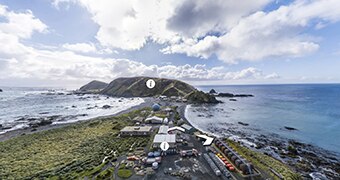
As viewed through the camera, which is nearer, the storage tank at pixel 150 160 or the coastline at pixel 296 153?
the storage tank at pixel 150 160

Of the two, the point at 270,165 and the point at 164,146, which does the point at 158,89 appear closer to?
the point at 164,146

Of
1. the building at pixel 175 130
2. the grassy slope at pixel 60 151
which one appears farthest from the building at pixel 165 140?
the building at pixel 175 130

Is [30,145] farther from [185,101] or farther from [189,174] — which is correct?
[185,101]

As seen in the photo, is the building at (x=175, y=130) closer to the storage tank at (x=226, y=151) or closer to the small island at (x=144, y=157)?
the small island at (x=144, y=157)

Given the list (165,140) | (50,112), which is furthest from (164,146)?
(50,112)

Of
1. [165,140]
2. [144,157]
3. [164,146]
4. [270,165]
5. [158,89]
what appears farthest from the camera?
[158,89]

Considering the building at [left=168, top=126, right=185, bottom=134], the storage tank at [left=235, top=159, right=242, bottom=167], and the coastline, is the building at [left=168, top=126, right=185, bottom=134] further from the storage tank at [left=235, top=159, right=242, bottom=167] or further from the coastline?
the storage tank at [left=235, top=159, right=242, bottom=167]

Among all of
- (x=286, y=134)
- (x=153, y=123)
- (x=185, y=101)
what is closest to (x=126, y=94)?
(x=185, y=101)

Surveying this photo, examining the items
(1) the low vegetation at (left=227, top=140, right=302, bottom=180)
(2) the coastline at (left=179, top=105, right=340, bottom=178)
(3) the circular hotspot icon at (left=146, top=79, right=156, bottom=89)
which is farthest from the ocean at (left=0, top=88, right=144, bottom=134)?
(1) the low vegetation at (left=227, top=140, right=302, bottom=180)
